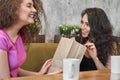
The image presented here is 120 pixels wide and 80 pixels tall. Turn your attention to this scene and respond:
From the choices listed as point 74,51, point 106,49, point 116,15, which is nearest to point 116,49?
point 106,49

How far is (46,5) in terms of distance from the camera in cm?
451

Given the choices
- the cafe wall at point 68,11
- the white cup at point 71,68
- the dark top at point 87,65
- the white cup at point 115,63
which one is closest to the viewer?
the white cup at point 71,68

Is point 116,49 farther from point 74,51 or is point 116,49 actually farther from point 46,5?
point 46,5

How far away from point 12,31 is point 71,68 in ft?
1.87

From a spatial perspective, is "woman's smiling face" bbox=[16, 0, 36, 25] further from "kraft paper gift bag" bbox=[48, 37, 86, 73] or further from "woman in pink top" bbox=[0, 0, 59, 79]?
"kraft paper gift bag" bbox=[48, 37, 86, 73]

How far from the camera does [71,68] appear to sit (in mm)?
1180

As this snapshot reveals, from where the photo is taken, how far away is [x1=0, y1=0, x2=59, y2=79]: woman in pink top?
1466 mm

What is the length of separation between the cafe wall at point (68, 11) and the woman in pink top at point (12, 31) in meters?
2.87

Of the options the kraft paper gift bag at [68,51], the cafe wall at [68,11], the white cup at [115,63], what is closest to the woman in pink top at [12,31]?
the kraft paper gift bag at [68,51]

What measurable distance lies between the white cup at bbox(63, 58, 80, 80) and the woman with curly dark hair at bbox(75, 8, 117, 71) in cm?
88

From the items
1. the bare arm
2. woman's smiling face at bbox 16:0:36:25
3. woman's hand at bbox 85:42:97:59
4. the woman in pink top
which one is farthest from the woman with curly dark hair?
the bare arm

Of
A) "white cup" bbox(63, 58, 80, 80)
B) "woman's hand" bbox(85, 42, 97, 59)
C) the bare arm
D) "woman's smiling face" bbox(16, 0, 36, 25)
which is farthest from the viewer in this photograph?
"woman's hand" bbox(85, 42, 97, 59)

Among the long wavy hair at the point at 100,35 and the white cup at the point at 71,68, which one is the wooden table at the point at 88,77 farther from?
the long wavy hair at the point at 100,35

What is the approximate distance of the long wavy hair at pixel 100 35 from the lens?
217 centimetres
